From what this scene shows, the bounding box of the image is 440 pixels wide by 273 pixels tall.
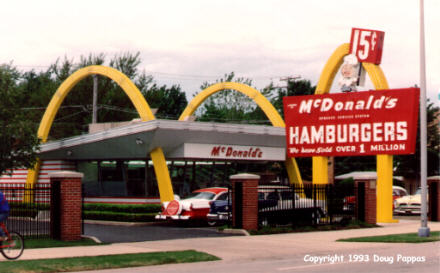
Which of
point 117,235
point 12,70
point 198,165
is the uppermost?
point 12,70

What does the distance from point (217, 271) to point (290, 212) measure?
13.9m

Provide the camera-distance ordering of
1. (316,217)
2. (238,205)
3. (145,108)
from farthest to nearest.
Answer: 1. (145,108)
2. (316,217)
3. (238,205)

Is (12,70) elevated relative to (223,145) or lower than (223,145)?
elevated

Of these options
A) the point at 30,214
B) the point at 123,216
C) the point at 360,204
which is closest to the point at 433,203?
the point at 360,204

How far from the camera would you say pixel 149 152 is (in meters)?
36.2

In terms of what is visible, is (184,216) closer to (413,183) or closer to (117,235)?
(117,235)

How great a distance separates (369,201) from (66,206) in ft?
48.9

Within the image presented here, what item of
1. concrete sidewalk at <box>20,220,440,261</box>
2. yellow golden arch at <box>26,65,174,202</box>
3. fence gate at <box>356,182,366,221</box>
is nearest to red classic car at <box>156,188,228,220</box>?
yellow golden arch at <box>26,65,174,202</box>

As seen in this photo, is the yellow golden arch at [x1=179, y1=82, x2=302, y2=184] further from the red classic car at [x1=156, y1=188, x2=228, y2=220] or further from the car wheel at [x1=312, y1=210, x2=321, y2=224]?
the car wheel at [x1=312, y1=210, x2=321, y2=224]

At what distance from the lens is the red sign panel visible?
32125 mm

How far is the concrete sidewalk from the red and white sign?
10476 mm

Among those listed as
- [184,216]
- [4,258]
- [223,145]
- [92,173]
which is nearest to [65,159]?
[92,173]

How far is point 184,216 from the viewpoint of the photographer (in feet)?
102

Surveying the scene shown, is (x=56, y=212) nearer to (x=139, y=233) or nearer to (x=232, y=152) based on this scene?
(x=139, y=233)
